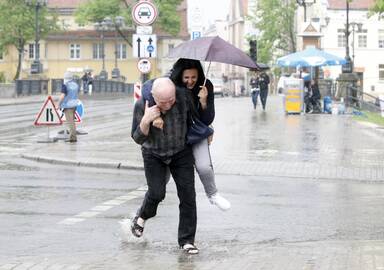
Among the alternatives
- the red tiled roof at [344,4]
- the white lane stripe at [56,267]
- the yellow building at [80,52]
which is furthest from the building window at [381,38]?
the white lane stripe at [56,267]

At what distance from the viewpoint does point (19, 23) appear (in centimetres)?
7900

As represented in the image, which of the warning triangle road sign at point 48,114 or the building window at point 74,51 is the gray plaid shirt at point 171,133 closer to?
the warning triangle road sign at point 48,114

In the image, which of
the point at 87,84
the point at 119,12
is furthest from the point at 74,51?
the point at 87,84

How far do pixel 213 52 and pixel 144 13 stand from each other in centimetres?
1151

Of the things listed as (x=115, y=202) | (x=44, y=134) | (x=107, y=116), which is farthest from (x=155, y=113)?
(x=107, y=116)

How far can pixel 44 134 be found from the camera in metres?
26.2

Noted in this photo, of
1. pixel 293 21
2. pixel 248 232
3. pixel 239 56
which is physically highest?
pixel 293 21

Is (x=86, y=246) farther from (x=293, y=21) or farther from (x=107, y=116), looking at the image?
(x=293, y=21)

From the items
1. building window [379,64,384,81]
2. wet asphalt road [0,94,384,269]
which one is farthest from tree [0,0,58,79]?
wet asphalt road [0,94,384,269]

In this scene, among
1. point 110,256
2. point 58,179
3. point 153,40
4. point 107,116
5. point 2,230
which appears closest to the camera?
point 110,256

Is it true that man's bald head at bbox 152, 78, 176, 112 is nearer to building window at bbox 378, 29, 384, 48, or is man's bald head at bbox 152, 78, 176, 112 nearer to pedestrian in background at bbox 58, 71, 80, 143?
pedestrian in background at bbox 58, 71, 80, 143

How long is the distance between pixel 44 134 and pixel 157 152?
18.1m

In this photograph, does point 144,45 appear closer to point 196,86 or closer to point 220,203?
point 220,203

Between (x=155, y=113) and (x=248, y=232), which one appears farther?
(x=248, y=232)
